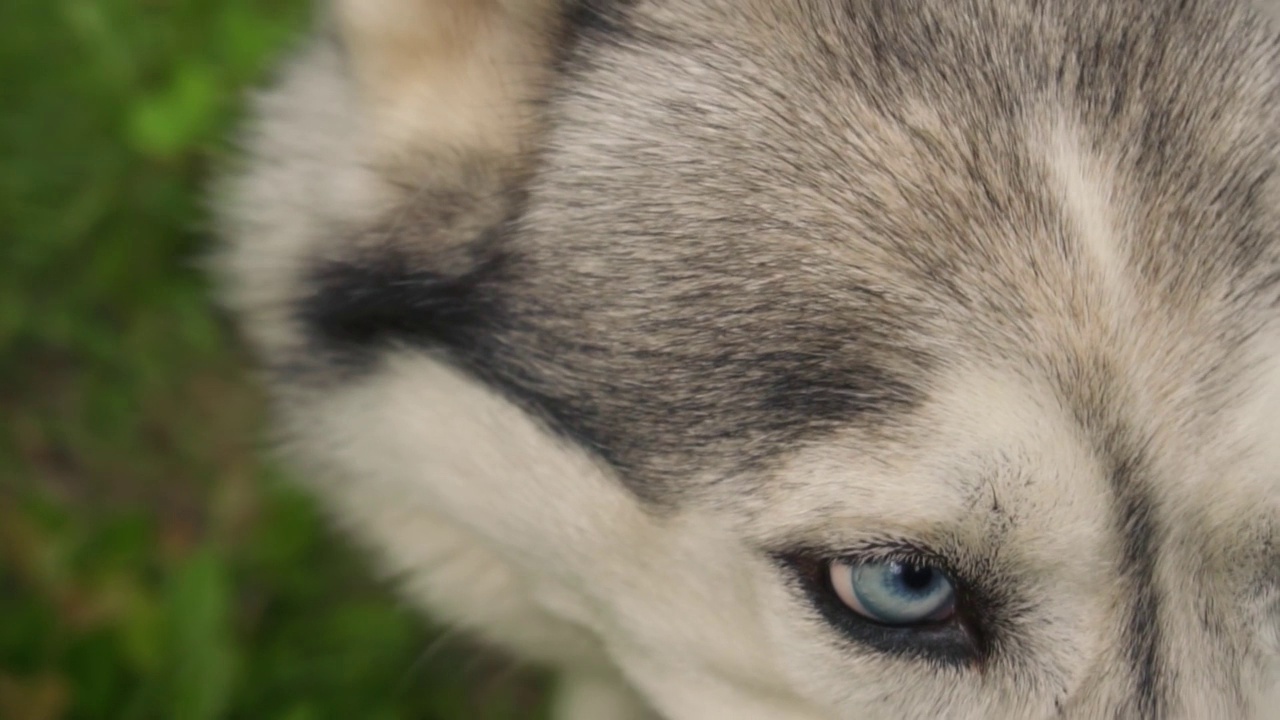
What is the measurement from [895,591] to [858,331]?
1.22 ft

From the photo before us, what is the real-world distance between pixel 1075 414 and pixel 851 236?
38 cm

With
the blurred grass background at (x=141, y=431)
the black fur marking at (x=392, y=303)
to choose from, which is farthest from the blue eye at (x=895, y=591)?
the blurred grass background at (x=141, y=431)

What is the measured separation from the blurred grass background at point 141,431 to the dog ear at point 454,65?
1.02m

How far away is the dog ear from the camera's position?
205cm

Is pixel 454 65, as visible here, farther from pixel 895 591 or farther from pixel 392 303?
pixel 895 591

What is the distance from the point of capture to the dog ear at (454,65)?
2055mm

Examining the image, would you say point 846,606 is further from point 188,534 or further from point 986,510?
point 188,534

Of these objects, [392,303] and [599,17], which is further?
[392,303]

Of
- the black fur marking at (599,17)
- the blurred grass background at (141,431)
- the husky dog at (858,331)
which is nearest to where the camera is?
the husky dog at (858,331)

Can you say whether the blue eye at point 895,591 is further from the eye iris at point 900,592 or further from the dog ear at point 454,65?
the dog ear at point 454,65

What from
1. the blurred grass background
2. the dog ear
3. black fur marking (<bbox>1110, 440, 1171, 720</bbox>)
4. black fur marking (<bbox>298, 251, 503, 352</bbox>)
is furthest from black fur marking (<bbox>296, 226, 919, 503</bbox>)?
the blurred grass background

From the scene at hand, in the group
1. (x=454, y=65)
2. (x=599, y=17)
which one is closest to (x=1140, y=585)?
(x=599, y=17)

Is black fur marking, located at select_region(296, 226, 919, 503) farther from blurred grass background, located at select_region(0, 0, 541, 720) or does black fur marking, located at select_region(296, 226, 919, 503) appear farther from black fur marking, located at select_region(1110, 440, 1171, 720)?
blurred grass background, located at select_region(0, 0, 541, 720)

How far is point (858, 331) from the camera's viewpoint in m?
1.74
